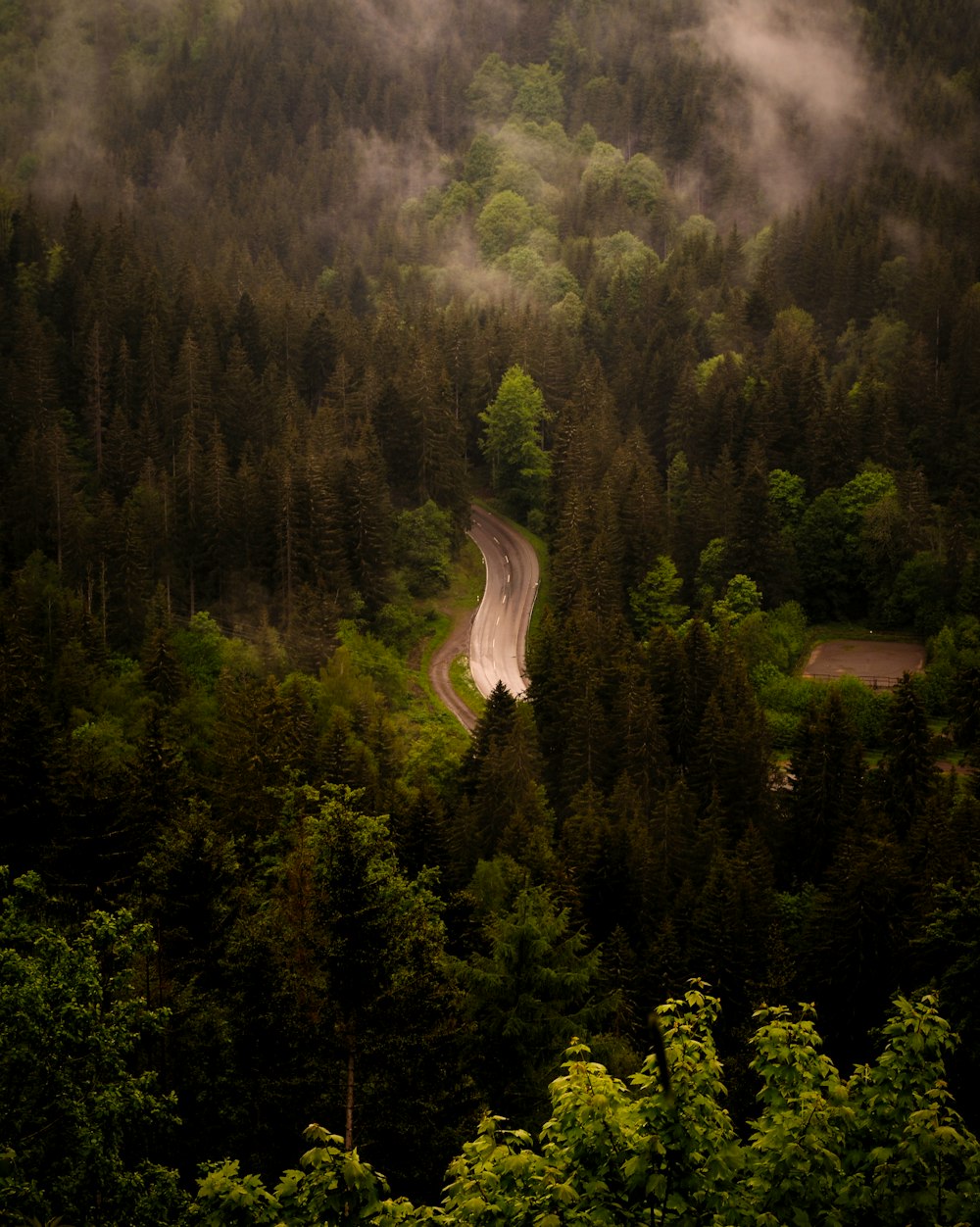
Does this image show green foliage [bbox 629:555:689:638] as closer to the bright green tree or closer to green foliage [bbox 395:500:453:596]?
green foliage [bbox 395:500:453:596]

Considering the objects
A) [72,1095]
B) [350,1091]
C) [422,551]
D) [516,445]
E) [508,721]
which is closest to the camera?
[72,1095]

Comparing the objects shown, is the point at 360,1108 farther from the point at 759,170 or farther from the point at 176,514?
the point at 759,170

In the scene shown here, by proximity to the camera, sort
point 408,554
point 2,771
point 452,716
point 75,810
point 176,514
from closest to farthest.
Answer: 1. point 75,810
2. point 2,771
3. point 452,716
4. point 176,514
5. point 408,554

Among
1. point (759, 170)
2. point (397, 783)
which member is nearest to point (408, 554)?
point (397, 783)

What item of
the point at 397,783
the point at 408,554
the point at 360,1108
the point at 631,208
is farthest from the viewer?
the point at 631,208

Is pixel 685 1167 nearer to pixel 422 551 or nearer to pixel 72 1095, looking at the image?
pixel 72 1095

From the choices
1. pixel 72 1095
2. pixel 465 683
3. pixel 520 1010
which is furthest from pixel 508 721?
pixel 72 1095

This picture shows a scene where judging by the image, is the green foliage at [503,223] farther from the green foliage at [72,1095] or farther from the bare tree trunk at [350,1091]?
the green foliage at [72,1095]
